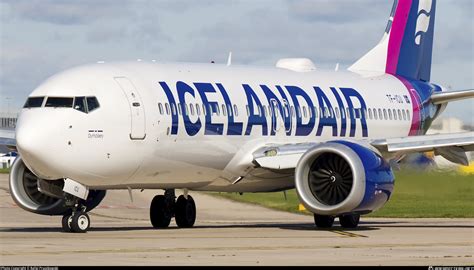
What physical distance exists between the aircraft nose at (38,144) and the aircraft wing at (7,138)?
481cm

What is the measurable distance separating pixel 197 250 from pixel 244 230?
8164mm

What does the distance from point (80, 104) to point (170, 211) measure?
590cm

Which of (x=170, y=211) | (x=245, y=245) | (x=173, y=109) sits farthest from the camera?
(x=170, y=211)

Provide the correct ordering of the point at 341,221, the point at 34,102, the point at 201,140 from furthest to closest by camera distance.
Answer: the point at 341,221 < the point at 201,140 < the point at 34,102

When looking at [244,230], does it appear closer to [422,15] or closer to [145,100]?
[145,100]

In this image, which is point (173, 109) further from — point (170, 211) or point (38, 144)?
point (38, 144)

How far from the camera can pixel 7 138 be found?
33.6m

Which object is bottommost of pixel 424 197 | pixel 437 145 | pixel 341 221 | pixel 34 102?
pixel 424 197

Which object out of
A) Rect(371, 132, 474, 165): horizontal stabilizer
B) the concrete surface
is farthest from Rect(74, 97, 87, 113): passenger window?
Rect(371, 132, 474, 165): horizontal stabilizer

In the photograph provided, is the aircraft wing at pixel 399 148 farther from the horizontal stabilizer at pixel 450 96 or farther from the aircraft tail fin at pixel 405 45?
the aircraft tail fin at pixel 405 45

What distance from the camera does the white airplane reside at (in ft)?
95.5

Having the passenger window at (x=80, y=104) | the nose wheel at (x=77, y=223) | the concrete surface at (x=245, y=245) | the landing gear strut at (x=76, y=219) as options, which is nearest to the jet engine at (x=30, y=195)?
the concrete surface at (x=245, y=245)

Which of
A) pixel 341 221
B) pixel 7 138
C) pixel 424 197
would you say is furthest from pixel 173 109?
pixel 424 197

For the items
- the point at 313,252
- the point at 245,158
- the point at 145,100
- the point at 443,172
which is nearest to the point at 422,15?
the point at 443,172
